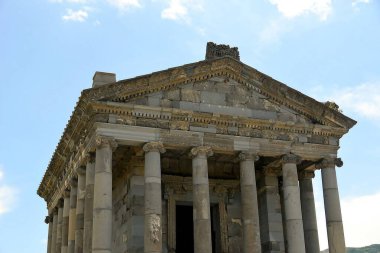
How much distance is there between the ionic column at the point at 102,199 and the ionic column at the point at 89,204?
45.5 inches

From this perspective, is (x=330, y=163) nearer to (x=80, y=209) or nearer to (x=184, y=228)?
(x=184, y=228)

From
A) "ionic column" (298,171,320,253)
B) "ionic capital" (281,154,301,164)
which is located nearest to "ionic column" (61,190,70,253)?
"ionic capital" (281,154,301,164)

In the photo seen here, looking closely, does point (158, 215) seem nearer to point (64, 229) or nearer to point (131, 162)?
point (131, 162)

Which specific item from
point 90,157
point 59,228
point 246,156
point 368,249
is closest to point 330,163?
point 246,156

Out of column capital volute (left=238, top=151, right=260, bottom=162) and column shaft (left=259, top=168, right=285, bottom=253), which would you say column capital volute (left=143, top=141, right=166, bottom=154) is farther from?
column shaft (left=259, top=168, right=285, bottom=253)

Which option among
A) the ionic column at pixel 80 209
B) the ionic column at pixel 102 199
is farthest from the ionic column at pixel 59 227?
the ionic column at pixel 102 199

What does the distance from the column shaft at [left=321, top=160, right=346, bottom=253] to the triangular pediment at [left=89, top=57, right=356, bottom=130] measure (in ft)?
7.13

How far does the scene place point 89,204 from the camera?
57.6 feet

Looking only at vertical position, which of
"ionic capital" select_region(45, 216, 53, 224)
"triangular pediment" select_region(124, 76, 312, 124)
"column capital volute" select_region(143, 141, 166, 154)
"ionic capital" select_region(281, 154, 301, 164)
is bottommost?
"ionic capital" select_region(45, 216, 53, 224)

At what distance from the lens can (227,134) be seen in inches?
736

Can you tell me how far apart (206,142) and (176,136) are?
3.83 feet

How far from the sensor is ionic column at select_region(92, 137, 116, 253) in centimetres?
1581

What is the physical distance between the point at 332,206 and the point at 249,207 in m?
3.54

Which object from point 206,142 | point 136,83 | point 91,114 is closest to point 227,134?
point 206,142
